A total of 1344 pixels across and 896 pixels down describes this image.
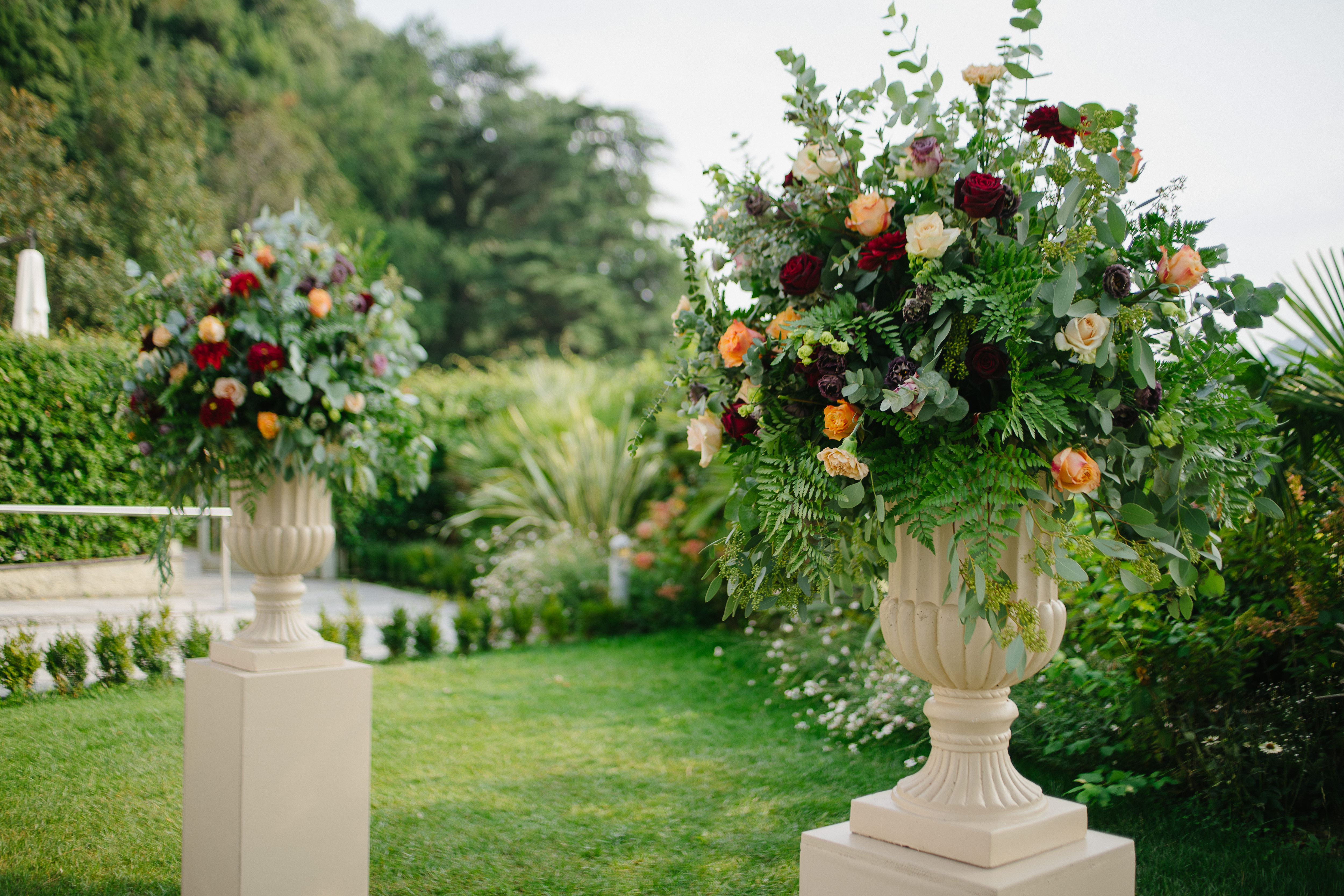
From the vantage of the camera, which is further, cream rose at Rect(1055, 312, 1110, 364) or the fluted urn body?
the fluted urn body

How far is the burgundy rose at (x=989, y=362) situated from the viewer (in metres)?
1.23

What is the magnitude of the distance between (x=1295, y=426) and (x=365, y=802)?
115 inches

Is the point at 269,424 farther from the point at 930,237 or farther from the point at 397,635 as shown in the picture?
the point at 397,635

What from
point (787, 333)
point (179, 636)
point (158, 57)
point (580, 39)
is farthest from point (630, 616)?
point (580, 39)

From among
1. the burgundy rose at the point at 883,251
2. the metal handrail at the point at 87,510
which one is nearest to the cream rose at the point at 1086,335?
the burgundy rose at the point at 883,251

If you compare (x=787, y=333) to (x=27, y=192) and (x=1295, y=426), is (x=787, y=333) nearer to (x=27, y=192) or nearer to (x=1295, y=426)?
(x=1295, y=426)

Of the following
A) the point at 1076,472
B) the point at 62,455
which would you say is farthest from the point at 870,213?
the point at 62,455

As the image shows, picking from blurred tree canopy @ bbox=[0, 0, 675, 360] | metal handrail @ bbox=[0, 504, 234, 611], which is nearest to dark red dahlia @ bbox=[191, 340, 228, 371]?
blurred tree canopy @ bbox=[0, 0, 675, 360]

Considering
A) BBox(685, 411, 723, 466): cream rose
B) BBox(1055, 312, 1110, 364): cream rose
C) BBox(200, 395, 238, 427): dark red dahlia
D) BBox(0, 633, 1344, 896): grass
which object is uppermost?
BBox(1055, 312, 1110, 364): cream rose

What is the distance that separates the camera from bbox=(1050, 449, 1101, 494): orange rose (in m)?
1.20

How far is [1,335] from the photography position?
4422mm

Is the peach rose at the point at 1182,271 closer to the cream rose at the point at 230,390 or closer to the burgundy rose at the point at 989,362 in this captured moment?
the burgundy rose at the point at 989,362

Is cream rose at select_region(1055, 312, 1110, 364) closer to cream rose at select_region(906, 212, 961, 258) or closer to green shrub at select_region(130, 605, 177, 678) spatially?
cream rose at select_region(906, 212, 961, 258)

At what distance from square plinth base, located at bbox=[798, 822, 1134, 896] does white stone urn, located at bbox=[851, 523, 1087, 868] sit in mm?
23
